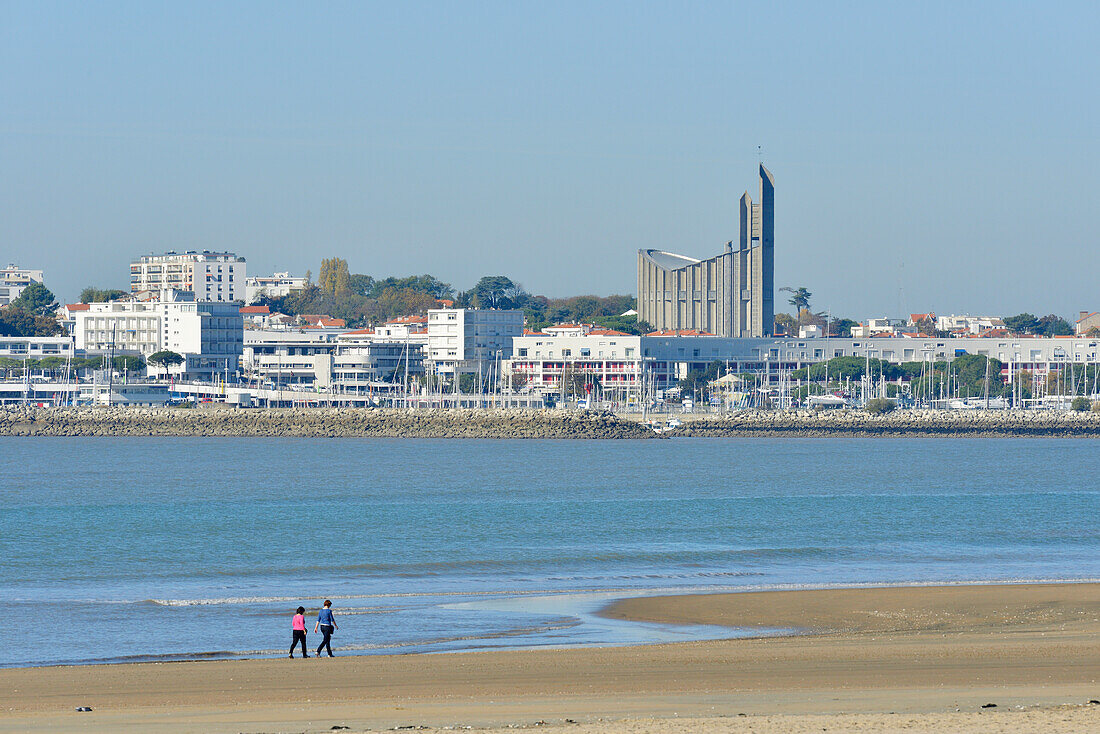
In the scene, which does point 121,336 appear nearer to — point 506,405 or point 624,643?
point 506,405

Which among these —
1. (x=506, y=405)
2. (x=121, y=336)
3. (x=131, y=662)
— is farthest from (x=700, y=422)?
(x=131, y=662)

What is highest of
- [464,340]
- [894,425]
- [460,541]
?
[464,340]

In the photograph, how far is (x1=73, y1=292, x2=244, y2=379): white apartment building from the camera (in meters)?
98.5

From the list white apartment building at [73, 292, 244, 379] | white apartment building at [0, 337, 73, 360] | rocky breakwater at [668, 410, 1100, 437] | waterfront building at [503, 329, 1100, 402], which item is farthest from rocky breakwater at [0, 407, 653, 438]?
white apartment building at [0, 337, 73, 360]

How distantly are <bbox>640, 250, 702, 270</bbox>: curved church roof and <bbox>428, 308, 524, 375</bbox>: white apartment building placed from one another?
76.3ft

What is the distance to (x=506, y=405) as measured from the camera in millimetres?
88062

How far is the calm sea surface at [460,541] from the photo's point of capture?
52.1 ft

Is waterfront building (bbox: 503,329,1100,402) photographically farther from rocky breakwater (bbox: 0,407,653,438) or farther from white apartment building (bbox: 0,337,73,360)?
white apartment building (bbox: 0,337,73,360)

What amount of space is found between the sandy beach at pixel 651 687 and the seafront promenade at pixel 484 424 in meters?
59.8

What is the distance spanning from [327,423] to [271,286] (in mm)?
89934

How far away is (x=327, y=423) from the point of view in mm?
76062

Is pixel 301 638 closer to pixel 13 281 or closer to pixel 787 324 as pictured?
pixel 787 324

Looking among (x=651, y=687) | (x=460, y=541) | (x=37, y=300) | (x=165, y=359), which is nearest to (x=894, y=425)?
(x=165, y=359)

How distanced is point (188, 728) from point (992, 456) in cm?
5433
